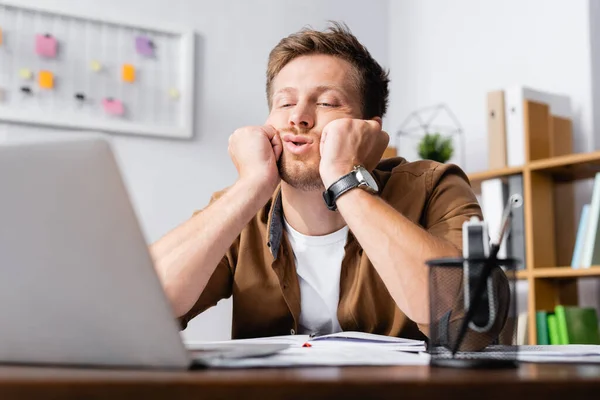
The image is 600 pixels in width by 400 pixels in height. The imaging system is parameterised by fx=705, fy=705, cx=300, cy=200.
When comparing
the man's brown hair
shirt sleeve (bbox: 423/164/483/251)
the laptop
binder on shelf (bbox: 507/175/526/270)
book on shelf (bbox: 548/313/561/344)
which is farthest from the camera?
binder on shelf (bbox: 507/175/526/270)

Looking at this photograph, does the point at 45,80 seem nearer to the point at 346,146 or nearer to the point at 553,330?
the point at 346,146

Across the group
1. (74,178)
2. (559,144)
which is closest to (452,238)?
(74,178)

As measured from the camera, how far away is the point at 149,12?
3.06 meters

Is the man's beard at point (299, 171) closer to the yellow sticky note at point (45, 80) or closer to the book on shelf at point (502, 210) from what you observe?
the book on shelf at point (502, 210)

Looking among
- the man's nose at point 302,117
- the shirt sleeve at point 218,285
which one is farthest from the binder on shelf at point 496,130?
the shirt sleeve at point 218,285

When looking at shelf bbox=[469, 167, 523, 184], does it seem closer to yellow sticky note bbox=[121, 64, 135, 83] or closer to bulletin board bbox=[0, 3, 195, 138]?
bulletin board bbox=[0, 3, 195, 138]

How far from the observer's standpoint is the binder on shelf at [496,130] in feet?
8.94

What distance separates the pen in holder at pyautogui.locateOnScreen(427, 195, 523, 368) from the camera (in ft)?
2.30

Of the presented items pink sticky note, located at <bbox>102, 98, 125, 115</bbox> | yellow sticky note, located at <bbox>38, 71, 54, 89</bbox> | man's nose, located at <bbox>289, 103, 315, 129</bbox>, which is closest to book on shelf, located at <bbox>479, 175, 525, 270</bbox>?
man's nose, located at <bbox>289, 103, 315, 129</bbox>

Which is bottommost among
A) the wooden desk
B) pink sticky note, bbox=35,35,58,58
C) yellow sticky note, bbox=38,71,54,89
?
the wooden desk

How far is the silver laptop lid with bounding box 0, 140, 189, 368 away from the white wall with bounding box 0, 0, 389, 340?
2341 millimetres

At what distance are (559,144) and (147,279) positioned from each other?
2.43 meters

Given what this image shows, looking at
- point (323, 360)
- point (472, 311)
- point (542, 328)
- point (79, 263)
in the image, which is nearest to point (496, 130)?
point (542, 328)

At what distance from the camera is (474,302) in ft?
2.21
